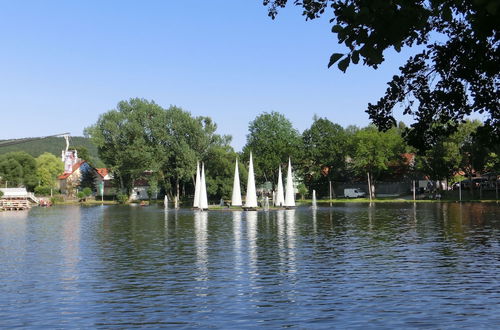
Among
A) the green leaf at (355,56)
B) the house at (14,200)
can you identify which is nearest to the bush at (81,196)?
the house at (14,200)

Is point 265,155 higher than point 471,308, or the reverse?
point 265,155

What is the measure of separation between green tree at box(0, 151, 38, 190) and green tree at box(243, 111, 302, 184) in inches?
2924

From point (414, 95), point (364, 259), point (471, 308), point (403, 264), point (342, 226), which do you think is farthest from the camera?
point (342, 226)

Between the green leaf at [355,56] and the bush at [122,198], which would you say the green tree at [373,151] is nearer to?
the bush at [122,198]

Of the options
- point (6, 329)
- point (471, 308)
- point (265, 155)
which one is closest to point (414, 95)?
point (471, 308)

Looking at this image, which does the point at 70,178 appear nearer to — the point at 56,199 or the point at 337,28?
the point at 56,199

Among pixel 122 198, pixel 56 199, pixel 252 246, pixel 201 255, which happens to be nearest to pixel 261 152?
pixel 122 198

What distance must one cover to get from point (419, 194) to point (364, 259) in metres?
115

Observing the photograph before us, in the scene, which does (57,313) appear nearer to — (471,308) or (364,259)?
(471,308)

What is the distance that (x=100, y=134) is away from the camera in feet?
449

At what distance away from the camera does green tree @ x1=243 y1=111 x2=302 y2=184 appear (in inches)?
5802

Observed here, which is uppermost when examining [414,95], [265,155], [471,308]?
[265,155]

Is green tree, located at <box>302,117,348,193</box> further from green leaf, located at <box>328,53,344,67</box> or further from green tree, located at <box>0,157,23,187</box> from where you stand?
green leaf, located at <box>328,53,344,67</box>

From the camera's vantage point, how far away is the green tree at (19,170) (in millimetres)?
179625
